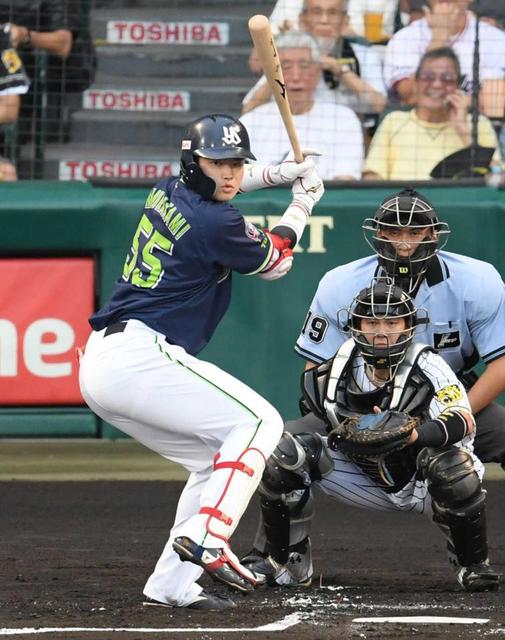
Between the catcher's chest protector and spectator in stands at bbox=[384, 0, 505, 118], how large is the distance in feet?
14.0

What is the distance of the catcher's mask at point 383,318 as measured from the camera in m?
4.78

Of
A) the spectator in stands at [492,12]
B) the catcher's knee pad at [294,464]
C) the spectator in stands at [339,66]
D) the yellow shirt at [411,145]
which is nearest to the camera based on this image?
the catcher's knee pad at [294,464]

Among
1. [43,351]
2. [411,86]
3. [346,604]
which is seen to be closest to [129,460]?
[43,351]

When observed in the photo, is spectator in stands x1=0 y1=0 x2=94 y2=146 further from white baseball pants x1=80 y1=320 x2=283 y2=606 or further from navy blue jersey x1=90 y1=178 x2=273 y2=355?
white baseball pants x1=80 y1=320 x2=283 y2=606

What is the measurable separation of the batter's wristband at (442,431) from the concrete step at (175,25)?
5.63m

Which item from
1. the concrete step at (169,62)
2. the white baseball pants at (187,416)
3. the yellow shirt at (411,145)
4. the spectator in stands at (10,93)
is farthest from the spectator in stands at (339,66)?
the white baseball pants at (187,416)

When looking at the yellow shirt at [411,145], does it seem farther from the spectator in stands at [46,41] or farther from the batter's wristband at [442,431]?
the batter's wristband at [442,431]

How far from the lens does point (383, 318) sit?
477 cm

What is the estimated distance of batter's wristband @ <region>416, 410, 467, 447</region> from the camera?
4.64m

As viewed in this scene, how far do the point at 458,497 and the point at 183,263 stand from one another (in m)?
1.24

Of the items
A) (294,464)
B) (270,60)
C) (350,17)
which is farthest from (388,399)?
(350,17)

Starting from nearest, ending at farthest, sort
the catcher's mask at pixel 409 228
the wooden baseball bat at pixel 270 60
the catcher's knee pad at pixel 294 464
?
1. the catcher's knee pad at pixel 294 464
2. the wooden baseball bat at pixel 270 60
3. the catcher's mask at pixel 409 228

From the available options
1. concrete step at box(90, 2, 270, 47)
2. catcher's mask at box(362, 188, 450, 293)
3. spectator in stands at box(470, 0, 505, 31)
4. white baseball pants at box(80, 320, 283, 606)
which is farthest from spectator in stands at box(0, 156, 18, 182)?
white baseball pants at box(80, 320, 283, 606)

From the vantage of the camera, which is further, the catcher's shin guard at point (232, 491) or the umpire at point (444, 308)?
the umpire at point (444, 308)
